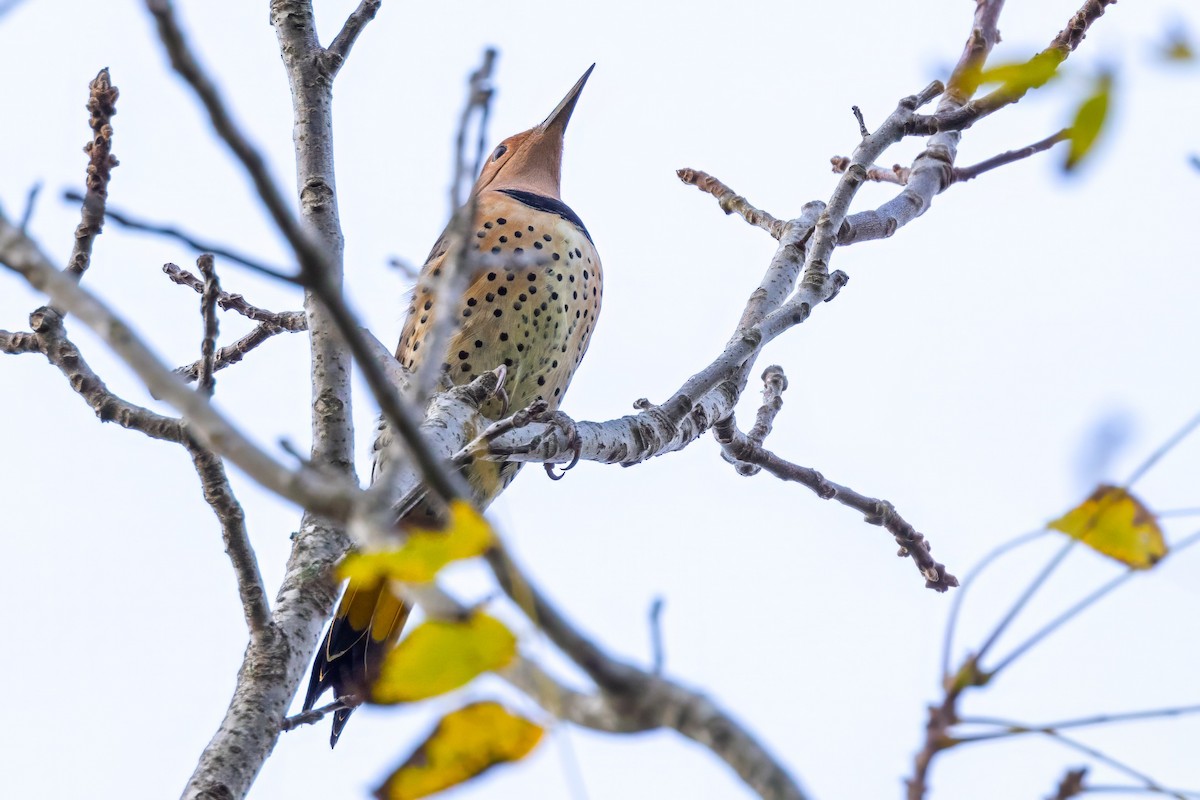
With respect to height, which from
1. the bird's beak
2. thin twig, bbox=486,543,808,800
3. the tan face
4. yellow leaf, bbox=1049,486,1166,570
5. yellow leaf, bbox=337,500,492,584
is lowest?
thin twig, bbox=486,543,808,800

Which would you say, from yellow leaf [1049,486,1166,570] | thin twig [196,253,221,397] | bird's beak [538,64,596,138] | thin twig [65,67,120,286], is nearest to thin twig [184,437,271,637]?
thin twig [196,253,221,397]

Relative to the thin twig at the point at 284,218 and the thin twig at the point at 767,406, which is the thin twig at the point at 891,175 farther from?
the thin twig at the point at 284,218

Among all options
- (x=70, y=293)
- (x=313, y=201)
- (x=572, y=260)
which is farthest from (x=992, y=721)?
(x=572, y=260)

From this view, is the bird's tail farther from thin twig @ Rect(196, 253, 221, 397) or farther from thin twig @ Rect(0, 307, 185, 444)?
thin twig @ Rect(196, 253, 221, 397)

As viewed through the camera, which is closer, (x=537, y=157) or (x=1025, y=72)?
(x=1025, y=72)

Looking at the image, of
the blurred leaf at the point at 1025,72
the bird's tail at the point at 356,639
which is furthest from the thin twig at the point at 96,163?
the blurred leaf at the point at 1025,72

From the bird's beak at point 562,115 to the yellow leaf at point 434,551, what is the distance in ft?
16.7

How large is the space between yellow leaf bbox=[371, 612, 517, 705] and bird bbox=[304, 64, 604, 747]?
8.27 ft

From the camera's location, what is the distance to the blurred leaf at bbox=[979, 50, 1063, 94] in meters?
1.15

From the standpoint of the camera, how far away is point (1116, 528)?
126cm

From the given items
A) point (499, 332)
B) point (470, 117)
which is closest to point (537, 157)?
point (499, 332)

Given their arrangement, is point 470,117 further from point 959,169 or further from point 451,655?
point 959,169

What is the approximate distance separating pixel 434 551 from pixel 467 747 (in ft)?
0.66

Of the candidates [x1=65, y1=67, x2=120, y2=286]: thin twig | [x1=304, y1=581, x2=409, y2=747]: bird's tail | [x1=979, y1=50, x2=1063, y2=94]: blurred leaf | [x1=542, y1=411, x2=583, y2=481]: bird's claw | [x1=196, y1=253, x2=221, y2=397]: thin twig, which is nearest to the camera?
[x1=979, y1=50, x2=1063, y2=94]: blurred leaf
